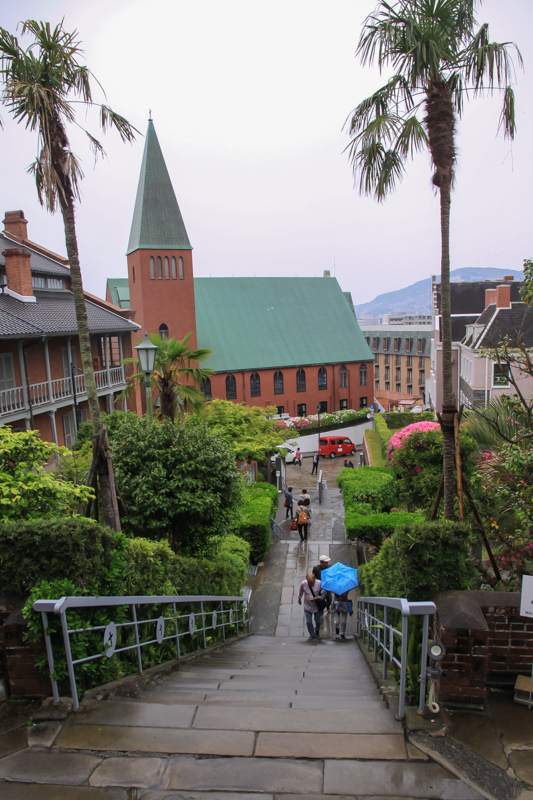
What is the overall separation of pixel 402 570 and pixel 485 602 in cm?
79

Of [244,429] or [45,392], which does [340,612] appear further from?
[45,392]

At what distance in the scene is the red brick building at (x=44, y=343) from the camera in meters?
22.1

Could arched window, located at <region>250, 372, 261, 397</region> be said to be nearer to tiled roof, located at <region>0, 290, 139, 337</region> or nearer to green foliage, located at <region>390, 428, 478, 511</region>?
tiled roof, located at <region>0, 290, 139, 337</region>

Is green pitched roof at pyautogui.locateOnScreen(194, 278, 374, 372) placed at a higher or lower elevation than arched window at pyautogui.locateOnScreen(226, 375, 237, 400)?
higher

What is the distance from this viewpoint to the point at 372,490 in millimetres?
19500

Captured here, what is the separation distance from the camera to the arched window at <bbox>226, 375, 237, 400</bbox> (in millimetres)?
52000

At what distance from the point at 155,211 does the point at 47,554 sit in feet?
140

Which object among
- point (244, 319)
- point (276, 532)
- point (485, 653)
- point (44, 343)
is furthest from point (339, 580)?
point (244, 319)

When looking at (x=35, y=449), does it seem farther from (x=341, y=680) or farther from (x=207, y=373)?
(x=207, y=373)

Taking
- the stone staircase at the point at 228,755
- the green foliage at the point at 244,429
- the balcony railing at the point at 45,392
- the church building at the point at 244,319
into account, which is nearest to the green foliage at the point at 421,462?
the green foliage at the point at 244,429

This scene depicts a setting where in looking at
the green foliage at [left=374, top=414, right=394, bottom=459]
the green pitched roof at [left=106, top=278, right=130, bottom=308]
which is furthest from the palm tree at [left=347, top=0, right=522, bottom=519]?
the green pitched roof at [left=106, top=278, right=130, bottom=308]

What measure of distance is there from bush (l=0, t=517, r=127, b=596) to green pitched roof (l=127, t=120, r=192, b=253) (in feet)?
136

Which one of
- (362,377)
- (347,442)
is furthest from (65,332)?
(362,377)

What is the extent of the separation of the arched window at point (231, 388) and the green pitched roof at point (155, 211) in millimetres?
12839
